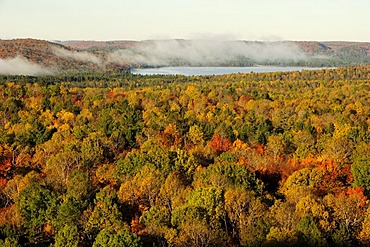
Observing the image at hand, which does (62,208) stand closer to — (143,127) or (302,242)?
A: (302,242)

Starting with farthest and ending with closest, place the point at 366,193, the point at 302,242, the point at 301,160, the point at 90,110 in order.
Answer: the point at 90,110 < the point at 301,160 < the point at 366,193 < the point at 302,242

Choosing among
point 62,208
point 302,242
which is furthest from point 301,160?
point 62,208

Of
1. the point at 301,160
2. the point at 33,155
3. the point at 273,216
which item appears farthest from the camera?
the point at 33,155

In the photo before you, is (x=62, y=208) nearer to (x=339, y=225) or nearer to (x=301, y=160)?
(x=339, y=225)

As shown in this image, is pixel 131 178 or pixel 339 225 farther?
pixel 131 178

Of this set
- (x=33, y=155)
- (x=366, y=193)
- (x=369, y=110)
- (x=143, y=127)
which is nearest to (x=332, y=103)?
(x=369, y=110)

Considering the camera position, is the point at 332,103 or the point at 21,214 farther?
the point at 332,103
